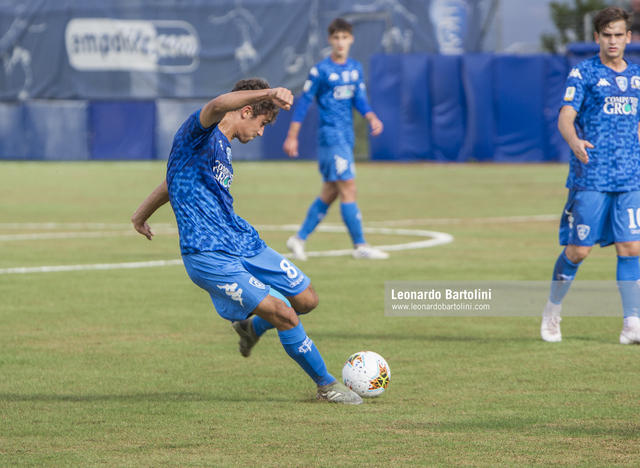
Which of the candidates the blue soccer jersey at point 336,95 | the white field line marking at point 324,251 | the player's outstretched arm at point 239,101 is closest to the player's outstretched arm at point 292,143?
the blue soccer jersey at point 336,95

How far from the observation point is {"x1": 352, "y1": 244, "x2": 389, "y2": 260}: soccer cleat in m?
13.9

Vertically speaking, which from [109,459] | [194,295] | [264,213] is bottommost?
[264,213]

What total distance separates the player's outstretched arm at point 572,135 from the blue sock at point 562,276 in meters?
0.83

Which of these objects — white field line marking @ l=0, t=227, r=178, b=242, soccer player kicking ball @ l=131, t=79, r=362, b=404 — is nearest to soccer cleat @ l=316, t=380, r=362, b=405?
soccer player kicking ball @ l=131, t=79, r=362, b=404

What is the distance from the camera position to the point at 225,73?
43.3 m

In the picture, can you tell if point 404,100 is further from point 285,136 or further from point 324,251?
point 324,251

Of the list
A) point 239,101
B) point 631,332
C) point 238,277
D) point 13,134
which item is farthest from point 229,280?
point 13,134

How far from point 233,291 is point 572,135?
2.94 m

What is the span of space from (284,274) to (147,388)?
1.14 m

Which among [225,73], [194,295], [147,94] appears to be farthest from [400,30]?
[194,295]

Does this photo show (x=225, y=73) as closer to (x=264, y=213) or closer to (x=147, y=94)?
(x=147, y=94)

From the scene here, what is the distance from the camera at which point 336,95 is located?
1398 cm

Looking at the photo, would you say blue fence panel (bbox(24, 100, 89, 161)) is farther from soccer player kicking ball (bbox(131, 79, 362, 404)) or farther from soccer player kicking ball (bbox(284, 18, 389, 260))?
soccer player kicking ball (bbox(131, 79, 362, 404))

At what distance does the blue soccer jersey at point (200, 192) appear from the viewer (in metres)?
6.58
